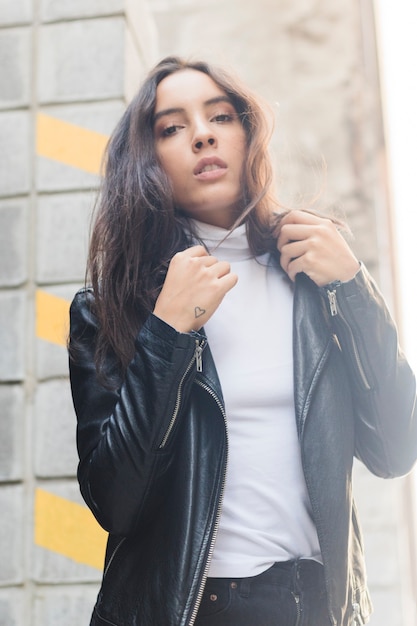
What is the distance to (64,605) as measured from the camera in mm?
2348

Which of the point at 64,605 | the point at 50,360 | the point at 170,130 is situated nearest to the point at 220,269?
the point at 170,130

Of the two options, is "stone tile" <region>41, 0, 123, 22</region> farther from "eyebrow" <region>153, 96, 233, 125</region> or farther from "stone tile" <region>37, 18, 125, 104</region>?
"eyebrow" <region>153, 96, 233, 125</region>

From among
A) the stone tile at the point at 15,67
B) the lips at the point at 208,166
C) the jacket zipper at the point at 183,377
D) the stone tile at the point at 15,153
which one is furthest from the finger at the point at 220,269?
the stone tile at the point at 15,67

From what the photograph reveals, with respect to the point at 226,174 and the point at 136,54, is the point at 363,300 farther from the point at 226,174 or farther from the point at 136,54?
the point at 136,54

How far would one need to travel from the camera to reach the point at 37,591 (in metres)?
2.36

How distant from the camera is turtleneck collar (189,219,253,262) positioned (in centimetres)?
179

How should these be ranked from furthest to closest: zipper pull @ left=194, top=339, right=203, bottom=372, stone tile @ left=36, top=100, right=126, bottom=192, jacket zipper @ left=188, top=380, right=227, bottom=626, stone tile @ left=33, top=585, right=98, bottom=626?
stone tile @ left=36, top=100, right=126, bottom=192 < stone tile @ left=33, top=585, right=98, bottom=626 < zipper pull @ left=194, top=339, right=203, bottom=372 < jacket zipper @ left=188, top=380, right=227, bottom=626

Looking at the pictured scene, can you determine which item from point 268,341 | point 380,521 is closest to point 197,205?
point 268,341

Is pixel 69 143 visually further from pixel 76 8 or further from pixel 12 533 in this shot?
pixel 12 533

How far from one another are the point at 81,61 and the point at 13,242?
657mm

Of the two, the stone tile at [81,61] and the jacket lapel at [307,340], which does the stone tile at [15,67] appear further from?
the jacket lapel at [307,340]

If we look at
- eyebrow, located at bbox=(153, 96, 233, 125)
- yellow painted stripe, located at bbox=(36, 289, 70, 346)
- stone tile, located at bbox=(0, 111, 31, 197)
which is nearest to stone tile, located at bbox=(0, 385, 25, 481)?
yellow painted stripe, located at bbox=(36, 289, 70, 346)

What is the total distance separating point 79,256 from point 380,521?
1.55 metres

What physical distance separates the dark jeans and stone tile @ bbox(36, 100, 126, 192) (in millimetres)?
1499
